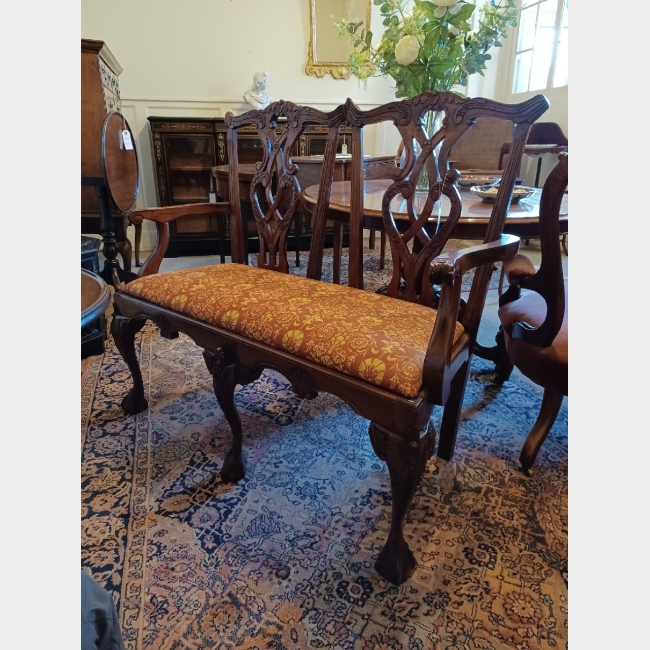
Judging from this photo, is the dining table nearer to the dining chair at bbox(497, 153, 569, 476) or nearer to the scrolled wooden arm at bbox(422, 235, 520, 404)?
the dining chair at bbox(497, 153, 569, 476)

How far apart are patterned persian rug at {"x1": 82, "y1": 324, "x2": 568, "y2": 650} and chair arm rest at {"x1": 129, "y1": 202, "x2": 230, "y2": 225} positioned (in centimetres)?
74

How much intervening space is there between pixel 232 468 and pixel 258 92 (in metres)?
3.73

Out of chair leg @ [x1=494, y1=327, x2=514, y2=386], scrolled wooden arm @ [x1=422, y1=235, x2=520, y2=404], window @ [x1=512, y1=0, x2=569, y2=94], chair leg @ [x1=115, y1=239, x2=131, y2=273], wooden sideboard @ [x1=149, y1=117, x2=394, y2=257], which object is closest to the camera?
scrolled wooden arm @ [x1=422, y1=235, x2=520, y2=404]

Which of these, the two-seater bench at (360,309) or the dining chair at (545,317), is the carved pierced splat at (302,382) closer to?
the two-seater bench at (360,309)

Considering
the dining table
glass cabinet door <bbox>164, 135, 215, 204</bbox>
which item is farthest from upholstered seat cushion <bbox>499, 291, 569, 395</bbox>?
glass cabinet door <bbox>164, 135, 215, 204</bbox>

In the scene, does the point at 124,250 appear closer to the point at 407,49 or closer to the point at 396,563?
the point at 407,49

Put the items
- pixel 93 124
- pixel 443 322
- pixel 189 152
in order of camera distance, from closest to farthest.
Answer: pixel 443 322 → pixel 93 124 → pixel 189 152

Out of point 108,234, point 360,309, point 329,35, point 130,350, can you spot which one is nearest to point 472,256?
point 360,309

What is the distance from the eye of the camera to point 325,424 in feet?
5.58

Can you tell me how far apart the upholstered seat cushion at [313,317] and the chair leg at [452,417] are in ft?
0.73

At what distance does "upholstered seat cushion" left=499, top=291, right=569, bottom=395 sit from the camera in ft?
4.02

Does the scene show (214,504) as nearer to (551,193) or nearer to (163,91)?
(551,193)

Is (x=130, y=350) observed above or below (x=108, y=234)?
below

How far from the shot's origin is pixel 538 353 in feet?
4.14
